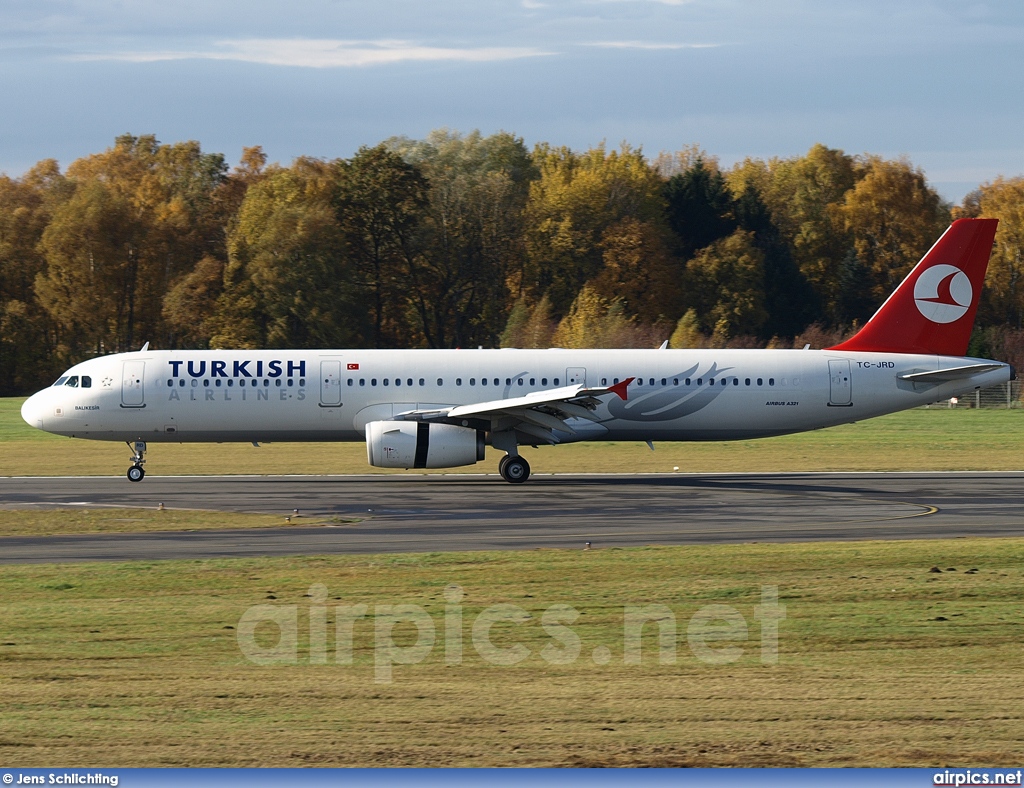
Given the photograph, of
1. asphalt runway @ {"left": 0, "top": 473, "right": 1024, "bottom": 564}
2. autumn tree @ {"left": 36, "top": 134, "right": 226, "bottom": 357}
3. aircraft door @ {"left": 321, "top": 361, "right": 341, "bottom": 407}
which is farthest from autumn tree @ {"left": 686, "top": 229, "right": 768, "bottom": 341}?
aircraft door @ {"left": 321, "top": 361, "right": 341, "bottom": 407}

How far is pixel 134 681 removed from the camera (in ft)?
38.3

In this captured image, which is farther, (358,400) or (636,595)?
(358,400)

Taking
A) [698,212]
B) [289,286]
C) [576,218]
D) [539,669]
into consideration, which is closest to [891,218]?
[698,212]

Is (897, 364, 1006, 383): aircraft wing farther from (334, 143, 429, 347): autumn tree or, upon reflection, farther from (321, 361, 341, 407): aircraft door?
(334, 143, 429, 347): autumn tree

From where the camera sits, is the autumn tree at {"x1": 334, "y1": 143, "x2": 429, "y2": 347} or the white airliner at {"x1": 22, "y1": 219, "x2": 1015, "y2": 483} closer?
the white airliner at {"x1": 22, "y1": 219, "x2": 1015, "y2": 483}

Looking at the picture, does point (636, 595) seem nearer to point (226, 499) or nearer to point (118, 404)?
point (226, 499)

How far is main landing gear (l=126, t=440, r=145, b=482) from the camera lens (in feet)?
112

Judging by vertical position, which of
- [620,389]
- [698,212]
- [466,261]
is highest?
[698,212]

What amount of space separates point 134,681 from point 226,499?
1818cm

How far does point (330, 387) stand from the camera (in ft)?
113

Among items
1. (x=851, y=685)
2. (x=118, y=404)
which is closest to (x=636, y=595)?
(x=851, y=685)

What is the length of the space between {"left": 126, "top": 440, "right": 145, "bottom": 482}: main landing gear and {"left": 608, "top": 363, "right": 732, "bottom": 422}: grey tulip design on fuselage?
12846mm

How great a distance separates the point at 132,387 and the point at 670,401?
14.7 m

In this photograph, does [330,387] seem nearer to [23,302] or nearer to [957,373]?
[957,373]
